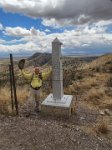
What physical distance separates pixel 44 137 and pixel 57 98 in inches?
117

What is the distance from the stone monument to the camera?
9.02 m

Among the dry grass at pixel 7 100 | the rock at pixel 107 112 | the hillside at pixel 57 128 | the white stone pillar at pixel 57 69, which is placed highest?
the white stone pillar at pixel 57 69

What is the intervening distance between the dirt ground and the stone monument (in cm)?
146

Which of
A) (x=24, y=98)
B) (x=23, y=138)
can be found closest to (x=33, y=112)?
(x=24, y=98)

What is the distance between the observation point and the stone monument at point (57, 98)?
9016 mm

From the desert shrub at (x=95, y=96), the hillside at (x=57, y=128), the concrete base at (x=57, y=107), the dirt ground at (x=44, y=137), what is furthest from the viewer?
the desert shrub at (x=95, y=96)

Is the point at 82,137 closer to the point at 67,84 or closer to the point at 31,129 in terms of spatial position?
the point at 31,129

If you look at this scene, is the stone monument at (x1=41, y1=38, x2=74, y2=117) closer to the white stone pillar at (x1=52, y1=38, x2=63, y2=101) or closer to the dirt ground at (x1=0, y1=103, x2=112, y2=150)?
the white stone pillar at (x1=52, y1=38, x2=63, y2=101)

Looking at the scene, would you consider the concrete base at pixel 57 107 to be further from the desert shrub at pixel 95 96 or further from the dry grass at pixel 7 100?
the desert shrub at pixel 95 96

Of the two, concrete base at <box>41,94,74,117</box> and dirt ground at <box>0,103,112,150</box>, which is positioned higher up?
concrete base at <box>41,94,74,117</box>

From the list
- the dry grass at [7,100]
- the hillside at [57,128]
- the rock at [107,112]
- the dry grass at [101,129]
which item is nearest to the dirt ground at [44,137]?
A: the hillside at [57,128]

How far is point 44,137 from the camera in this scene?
21.5 ft

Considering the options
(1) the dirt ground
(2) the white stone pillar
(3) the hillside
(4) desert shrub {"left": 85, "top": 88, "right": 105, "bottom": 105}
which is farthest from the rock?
(1) the dirt ground

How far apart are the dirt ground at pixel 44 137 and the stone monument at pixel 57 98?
4.80 feet
